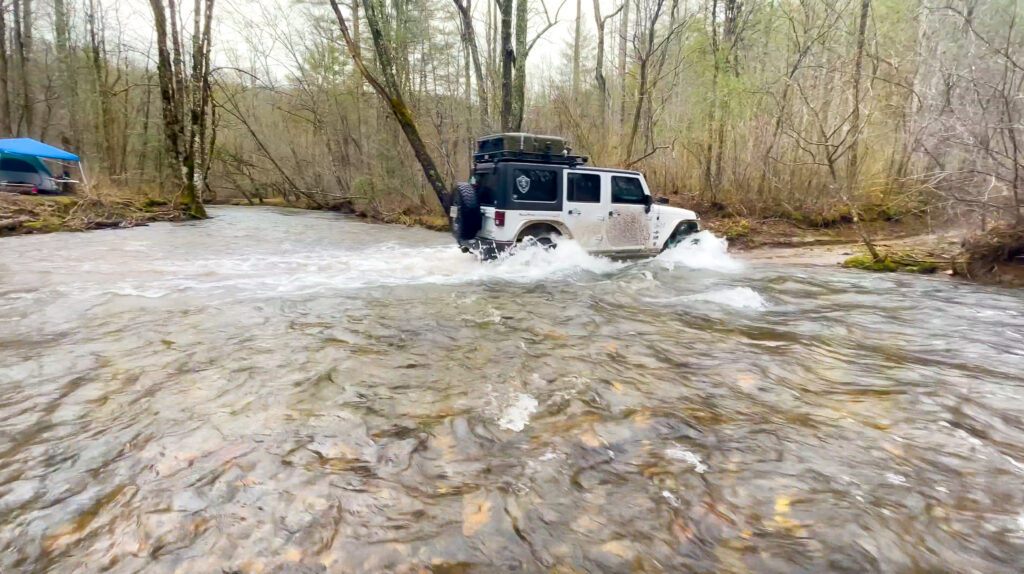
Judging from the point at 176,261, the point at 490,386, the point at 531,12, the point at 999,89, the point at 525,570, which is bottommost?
the point at 525,570

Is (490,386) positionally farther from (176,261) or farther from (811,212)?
(811,212)

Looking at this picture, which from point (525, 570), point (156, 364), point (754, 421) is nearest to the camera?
point (525, 570)

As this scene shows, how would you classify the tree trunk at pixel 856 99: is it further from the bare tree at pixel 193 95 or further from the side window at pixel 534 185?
the bare tree at pixel 193 95

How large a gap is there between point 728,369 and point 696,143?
1357 centimetres

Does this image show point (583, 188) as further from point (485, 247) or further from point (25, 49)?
point (25, 49)

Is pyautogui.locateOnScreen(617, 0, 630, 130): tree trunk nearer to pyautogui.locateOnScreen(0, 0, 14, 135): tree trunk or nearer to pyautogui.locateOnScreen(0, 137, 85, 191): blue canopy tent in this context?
pyautogui.locateOnScreen(0, 137, 85, 191): blue canopy tent

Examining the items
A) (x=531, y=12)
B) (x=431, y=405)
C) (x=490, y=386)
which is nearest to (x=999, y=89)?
(x=490, y=386)

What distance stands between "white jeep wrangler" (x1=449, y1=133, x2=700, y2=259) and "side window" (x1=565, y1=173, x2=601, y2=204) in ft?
0.06

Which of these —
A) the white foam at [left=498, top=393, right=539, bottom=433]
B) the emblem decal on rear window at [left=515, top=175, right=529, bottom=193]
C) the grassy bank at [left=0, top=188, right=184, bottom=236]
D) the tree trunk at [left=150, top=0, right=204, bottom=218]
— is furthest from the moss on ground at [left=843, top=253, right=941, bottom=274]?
the tree trunk at [left=150, top=0, right=204, bottom=218]

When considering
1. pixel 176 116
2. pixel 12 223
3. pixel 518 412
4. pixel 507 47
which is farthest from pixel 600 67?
pixel 518 412

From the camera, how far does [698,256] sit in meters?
10.2

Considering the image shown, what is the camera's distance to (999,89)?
750cm

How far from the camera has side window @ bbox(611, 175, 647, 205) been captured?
362 inches

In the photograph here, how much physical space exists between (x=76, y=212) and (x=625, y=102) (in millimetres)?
18328
